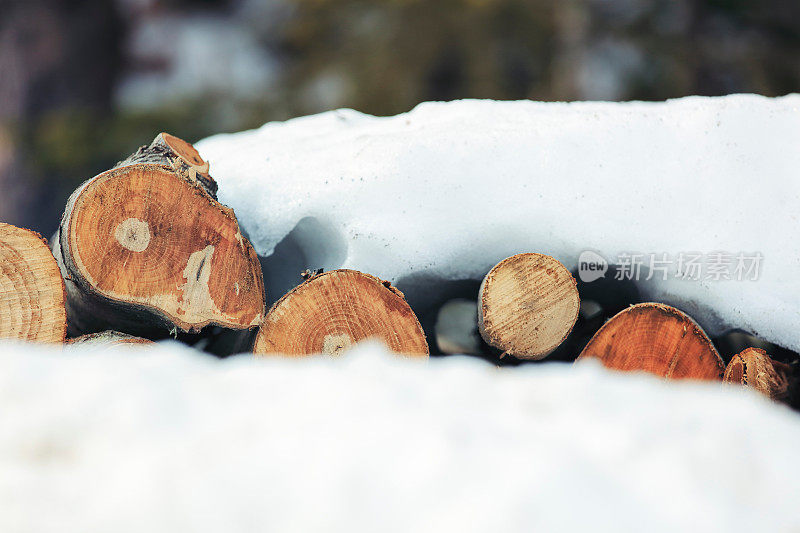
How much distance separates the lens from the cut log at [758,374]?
5.65 ft

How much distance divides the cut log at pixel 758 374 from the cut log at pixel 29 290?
1996 millimetres

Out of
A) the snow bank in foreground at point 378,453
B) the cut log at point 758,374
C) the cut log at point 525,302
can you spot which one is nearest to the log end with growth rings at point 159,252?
the snow bank in foreground at point 378,453

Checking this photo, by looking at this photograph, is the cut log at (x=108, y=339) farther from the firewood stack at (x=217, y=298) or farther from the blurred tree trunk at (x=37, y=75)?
the blurred tree trunk at (x=37, y=75)

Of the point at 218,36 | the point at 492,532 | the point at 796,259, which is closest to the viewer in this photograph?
the point at 492,532

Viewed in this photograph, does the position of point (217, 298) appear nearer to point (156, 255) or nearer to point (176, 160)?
point (156, 255)

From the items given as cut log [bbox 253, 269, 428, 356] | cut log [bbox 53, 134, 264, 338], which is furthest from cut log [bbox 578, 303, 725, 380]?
cut log [bbox 53, 134, 264, 338]

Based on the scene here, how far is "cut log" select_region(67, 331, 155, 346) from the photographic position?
1534 mm

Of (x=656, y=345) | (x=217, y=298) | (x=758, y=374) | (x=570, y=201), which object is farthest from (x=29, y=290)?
(x=758, y=374)

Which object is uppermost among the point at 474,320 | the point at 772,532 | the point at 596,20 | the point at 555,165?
the point at 596,20

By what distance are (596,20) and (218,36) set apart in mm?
5338

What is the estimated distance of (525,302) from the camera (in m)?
1.65

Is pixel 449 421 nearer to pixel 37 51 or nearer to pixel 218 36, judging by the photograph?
pixel 37 51

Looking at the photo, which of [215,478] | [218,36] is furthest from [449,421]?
[218,36]

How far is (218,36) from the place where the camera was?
27.2 ft
